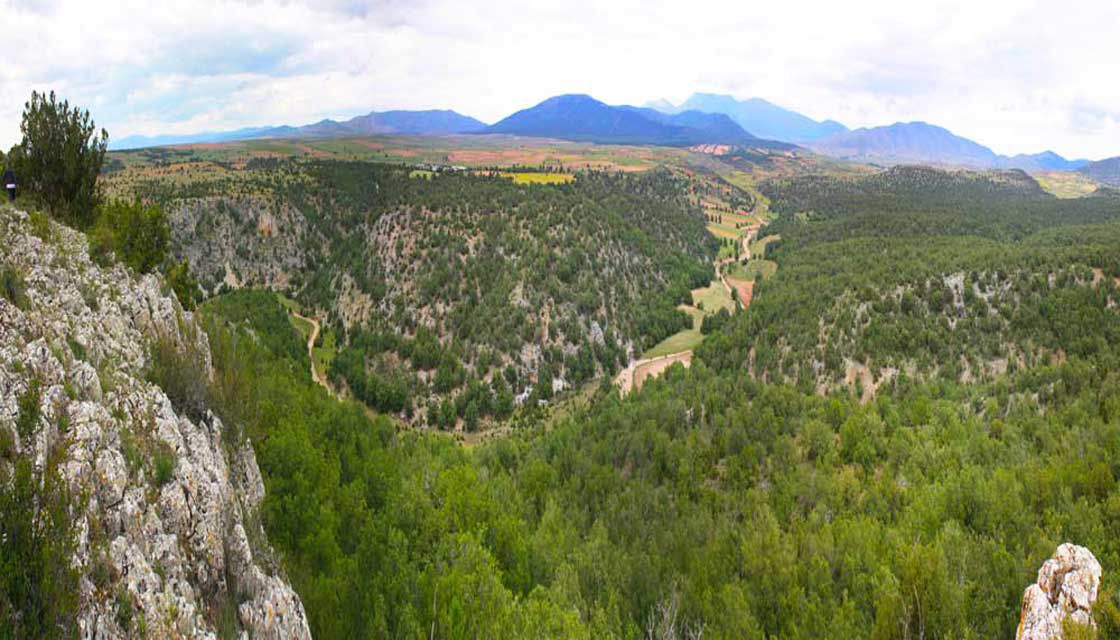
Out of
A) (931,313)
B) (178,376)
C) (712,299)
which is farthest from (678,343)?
(178,376)

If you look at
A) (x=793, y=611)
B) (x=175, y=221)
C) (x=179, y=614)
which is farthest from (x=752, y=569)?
(x=175, y=221)

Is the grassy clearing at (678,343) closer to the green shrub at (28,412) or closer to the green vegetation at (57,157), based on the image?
the green vegetation at (57,157)

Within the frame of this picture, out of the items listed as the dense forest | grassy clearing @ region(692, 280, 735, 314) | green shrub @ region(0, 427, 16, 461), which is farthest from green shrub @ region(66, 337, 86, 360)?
grassy clearing @ region(692, 280, 735, 314)

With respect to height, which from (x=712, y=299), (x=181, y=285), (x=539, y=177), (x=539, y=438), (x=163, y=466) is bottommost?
(x=539, y=438)

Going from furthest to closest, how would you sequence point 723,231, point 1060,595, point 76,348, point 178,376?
point 723,231
point 178,376
point 1060,595
point 76,348

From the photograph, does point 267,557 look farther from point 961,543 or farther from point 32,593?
point 961,543

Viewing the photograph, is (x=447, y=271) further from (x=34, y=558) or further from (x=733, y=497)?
(x=34, y=558)
